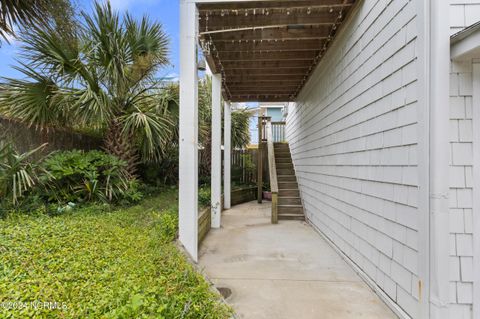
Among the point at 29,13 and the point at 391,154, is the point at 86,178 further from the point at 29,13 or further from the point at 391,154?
the point at 391,154

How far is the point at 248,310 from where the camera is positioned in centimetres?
226

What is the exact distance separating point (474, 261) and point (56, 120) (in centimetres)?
545

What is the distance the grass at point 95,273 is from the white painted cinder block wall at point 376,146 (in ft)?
5.00

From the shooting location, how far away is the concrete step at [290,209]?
6141 mm

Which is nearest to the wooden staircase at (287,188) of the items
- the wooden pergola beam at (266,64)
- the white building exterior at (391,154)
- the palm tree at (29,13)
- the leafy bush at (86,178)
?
the white building exterior at (391,154)

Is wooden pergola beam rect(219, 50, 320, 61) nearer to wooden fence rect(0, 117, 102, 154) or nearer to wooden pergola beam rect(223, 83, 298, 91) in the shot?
wooden pergola beam rect(223, 83, 298, 91)

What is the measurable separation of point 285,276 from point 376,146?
5.41 feet

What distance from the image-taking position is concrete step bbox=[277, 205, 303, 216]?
20.1 feet

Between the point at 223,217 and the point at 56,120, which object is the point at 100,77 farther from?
the point at 223,217

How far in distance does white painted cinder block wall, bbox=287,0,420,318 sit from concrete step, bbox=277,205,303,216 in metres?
1.61

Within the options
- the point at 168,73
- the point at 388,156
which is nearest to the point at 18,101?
the point at 168,73

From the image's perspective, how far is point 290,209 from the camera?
6176mm

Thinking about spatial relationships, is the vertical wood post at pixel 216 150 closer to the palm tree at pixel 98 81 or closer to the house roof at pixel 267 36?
the house roof at pixel 267 36

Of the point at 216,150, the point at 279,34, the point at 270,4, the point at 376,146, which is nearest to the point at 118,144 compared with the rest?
the point at 216,150
